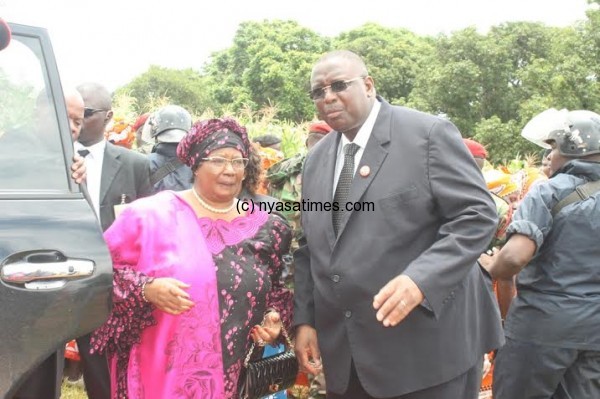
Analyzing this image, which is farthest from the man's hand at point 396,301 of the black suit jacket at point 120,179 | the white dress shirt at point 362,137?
the black suit jacket at point 120,179

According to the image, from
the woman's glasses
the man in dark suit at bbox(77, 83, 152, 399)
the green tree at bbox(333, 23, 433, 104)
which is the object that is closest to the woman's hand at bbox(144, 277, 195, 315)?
the woman's glasses

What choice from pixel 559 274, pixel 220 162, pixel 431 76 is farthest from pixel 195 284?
pixel 431 76

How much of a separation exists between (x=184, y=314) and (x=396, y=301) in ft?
3.27

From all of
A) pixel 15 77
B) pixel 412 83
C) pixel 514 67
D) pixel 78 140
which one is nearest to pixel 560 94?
pixel 514 67

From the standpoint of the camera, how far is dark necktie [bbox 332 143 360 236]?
117 inches

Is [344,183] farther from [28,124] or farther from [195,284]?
[28,124]

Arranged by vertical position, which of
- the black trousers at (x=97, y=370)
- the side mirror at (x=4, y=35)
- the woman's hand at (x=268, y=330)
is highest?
the side mirror at (x=4, y=35)

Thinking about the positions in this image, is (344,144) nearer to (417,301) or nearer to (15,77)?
(417,301)

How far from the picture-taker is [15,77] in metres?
2.45

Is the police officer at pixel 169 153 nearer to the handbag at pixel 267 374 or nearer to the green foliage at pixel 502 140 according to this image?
the handbag at pixel 267 374

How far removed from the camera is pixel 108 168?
429 centimetres

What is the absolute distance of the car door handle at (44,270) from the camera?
6.83 ft

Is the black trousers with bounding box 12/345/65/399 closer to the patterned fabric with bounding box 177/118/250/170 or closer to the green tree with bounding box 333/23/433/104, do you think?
the patterned fabric with bounding box 177/118/250/170

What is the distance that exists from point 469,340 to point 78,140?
9.02ft
